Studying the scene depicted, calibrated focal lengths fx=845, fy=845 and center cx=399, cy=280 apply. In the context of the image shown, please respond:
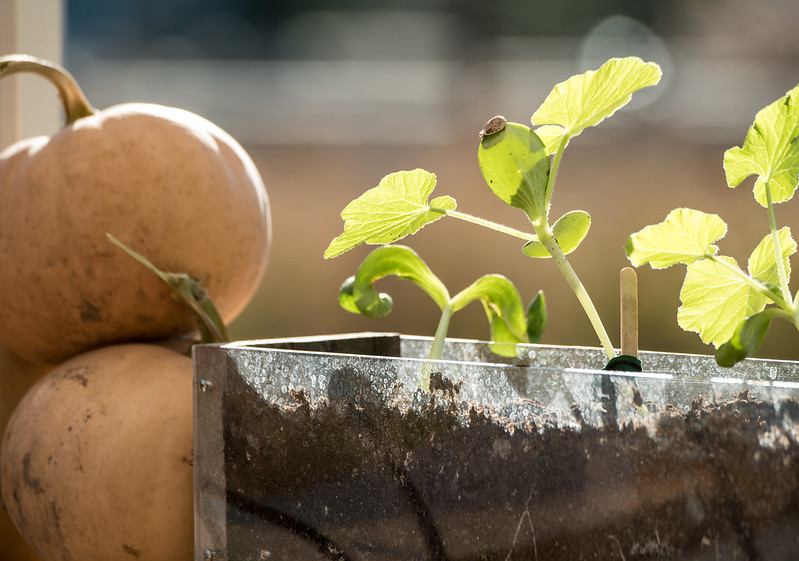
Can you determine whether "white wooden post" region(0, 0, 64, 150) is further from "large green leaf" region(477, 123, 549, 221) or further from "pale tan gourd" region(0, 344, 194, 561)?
"large green leaf" region(477, 123, 549, 221)

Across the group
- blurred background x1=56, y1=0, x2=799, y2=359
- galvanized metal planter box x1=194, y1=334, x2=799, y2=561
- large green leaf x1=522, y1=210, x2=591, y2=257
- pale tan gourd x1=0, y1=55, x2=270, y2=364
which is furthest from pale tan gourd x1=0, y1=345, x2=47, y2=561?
blurred background x1=56, y1=0, x2=799, y2=359

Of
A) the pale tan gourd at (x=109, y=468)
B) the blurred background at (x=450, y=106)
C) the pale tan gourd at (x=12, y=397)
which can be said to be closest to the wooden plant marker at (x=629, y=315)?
the pale tan gourd at (x=109, y=468)

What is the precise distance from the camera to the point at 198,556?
0.29 metres

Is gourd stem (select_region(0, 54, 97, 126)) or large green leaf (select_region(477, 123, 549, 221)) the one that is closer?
large green leaf (select_region(477, 123, 549, 221))

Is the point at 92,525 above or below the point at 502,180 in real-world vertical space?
below

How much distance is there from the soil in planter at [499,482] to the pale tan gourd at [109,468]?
5cm

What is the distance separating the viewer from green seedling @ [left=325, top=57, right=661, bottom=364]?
0.25m

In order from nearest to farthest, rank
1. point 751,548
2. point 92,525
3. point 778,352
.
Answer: point 751,548 → point 92,525 → point 778,352

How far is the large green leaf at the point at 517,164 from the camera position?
25cm

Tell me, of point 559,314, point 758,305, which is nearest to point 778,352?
point 559,314

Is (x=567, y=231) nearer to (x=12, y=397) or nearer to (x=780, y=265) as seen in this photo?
(x=780, y=265)

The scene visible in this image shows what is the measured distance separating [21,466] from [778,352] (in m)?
1.12

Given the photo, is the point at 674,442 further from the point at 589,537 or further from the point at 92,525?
the point at 92,525

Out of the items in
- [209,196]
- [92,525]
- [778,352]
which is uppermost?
[209,196]
